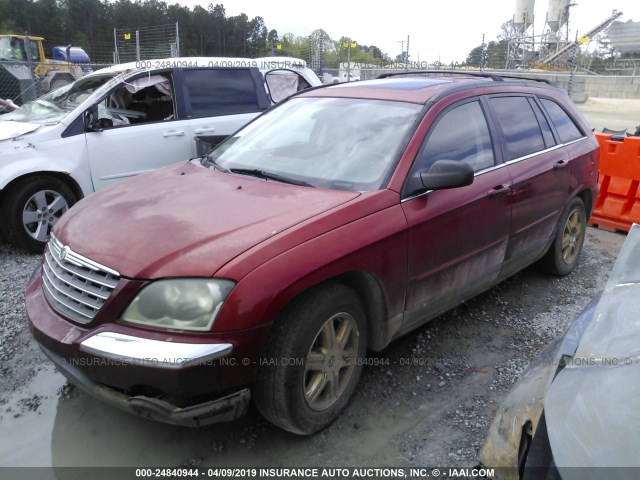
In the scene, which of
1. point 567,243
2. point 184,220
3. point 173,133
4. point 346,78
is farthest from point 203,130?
point 346,78

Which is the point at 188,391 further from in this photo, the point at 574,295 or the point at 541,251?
the point at 574,295

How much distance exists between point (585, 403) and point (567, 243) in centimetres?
354

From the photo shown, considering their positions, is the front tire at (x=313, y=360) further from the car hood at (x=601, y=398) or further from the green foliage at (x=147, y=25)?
the green foliage at (x=147, y=25)

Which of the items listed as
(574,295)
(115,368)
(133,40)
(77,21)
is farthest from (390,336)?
(77,21)

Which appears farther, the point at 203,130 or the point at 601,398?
the point at 203,130

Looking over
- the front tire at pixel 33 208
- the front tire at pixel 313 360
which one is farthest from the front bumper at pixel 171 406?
the front tire at pixel 33 208

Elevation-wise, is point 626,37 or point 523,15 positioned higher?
point 523,15

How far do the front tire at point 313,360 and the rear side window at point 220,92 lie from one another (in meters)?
4.29

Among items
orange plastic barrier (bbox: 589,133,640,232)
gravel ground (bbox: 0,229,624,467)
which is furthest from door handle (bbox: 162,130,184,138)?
orange plastic barrier (bbox: 589,133,640,232)

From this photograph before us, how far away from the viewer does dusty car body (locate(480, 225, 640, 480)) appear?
141 centimetres

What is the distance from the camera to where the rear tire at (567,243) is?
449 centimetres

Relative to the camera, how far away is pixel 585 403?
4.94 feet

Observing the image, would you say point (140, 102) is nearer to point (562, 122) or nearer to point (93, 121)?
point (93, 121)

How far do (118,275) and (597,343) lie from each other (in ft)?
6.28
